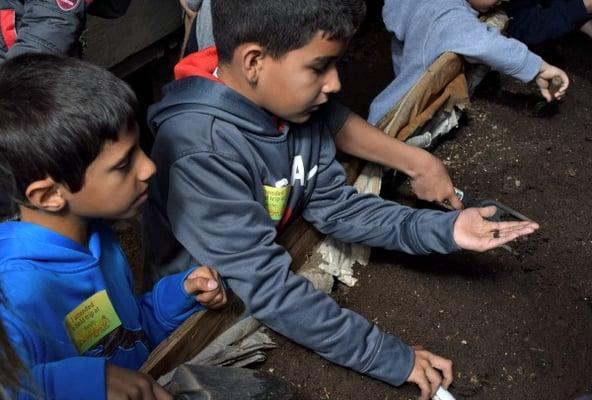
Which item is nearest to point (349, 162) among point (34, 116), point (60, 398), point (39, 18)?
point (39, 18)

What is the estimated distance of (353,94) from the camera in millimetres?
3830

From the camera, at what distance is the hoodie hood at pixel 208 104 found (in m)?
1.48

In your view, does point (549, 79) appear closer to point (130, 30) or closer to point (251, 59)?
point (251, 59)

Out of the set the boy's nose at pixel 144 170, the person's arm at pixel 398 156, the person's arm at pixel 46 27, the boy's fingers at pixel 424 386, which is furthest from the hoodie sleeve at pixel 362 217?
the person's arm at pixel 46 27

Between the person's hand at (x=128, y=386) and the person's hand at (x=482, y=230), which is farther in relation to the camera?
the person's hand at (x=482, y=230)

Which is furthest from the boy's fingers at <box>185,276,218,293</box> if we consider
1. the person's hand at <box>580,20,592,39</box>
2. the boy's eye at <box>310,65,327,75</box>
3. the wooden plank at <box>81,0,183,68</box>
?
the person's hand at <box>580,20,592,39</box>

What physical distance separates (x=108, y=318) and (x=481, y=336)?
3.20ft

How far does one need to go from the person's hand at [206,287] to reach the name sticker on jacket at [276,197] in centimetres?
24

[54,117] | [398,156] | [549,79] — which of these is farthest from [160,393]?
[549,79]

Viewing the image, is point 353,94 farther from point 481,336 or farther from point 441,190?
point 481,336

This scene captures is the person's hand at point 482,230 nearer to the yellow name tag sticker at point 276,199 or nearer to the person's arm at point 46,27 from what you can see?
the yellow name tag sticker at point 276,199

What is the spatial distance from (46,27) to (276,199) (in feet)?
2.56

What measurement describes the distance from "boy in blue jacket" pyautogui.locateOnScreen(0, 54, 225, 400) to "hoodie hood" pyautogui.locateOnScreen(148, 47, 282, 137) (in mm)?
245

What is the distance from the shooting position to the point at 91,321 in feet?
4.25
